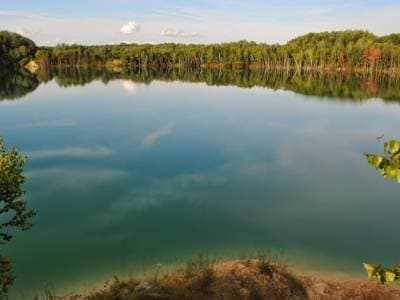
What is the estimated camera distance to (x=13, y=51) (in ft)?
511

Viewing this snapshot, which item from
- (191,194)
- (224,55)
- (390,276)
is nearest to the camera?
(390,276)

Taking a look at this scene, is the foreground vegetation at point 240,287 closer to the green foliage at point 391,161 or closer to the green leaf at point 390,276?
the green leaf at point 390,276

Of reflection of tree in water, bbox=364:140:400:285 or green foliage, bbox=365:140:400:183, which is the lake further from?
green foliage, bbox=365:140:400:183

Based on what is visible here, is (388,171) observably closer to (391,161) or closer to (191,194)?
(391,161)

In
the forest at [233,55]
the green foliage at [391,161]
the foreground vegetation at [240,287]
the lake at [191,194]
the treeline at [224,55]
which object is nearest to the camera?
the green foliage at [391,161]

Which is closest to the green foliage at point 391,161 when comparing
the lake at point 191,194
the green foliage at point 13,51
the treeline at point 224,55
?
the lake at point 191,194

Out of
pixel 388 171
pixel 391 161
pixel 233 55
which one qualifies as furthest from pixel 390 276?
pixel 233 55

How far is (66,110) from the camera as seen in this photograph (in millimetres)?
59375

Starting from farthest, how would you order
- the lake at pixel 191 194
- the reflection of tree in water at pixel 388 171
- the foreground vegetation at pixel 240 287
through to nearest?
the lake at pixel 191 194, the foreground vegetation at pixel 240 287, the reflection of tree in water at pixel 388 171

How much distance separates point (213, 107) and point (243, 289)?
5441cm

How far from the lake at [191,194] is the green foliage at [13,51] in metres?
113

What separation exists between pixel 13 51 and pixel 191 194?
152m

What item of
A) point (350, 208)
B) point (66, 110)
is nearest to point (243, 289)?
point (350, 208)

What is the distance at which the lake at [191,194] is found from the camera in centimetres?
1723
